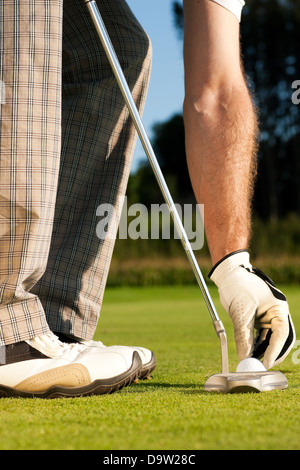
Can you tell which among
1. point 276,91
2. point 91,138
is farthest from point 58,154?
point 276,91

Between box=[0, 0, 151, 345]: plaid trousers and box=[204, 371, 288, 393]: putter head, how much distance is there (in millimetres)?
466

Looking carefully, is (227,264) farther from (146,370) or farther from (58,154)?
(58,154)

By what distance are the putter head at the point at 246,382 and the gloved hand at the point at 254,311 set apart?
174mm

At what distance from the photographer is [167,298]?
31.2 ft

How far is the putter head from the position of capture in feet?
4.83

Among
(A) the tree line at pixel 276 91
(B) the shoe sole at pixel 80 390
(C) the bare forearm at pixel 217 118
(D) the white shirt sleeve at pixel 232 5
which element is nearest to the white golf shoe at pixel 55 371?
(B) the shoe sole at pixel 80 390

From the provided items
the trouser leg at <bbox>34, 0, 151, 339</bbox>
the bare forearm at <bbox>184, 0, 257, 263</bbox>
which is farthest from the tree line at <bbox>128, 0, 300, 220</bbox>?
the bare forearm at <bbox>184, 0, 257, 263</bbox>

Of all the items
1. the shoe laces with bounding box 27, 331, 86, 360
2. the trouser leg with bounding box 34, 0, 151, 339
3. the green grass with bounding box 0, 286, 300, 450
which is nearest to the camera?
the green grass with bounding box 0, 286, 300, 450

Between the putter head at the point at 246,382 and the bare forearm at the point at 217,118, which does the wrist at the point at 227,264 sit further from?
the putter head at the point at 246,382

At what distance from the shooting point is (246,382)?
1466mm

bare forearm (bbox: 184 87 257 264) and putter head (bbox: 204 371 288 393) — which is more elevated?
bare forearm (bbox: 184 87 257 264)

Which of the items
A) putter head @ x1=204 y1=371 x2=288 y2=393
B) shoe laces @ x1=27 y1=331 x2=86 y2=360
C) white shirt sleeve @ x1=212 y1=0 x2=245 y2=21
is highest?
white shirt sleeve @ x1=212 y1=0 x2=245 y2=21

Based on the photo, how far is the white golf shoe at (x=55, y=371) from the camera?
5.00ft

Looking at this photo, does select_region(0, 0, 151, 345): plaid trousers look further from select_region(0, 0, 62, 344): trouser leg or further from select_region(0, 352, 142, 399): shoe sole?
select_region(0, 352, 142, 399): shoe sole
